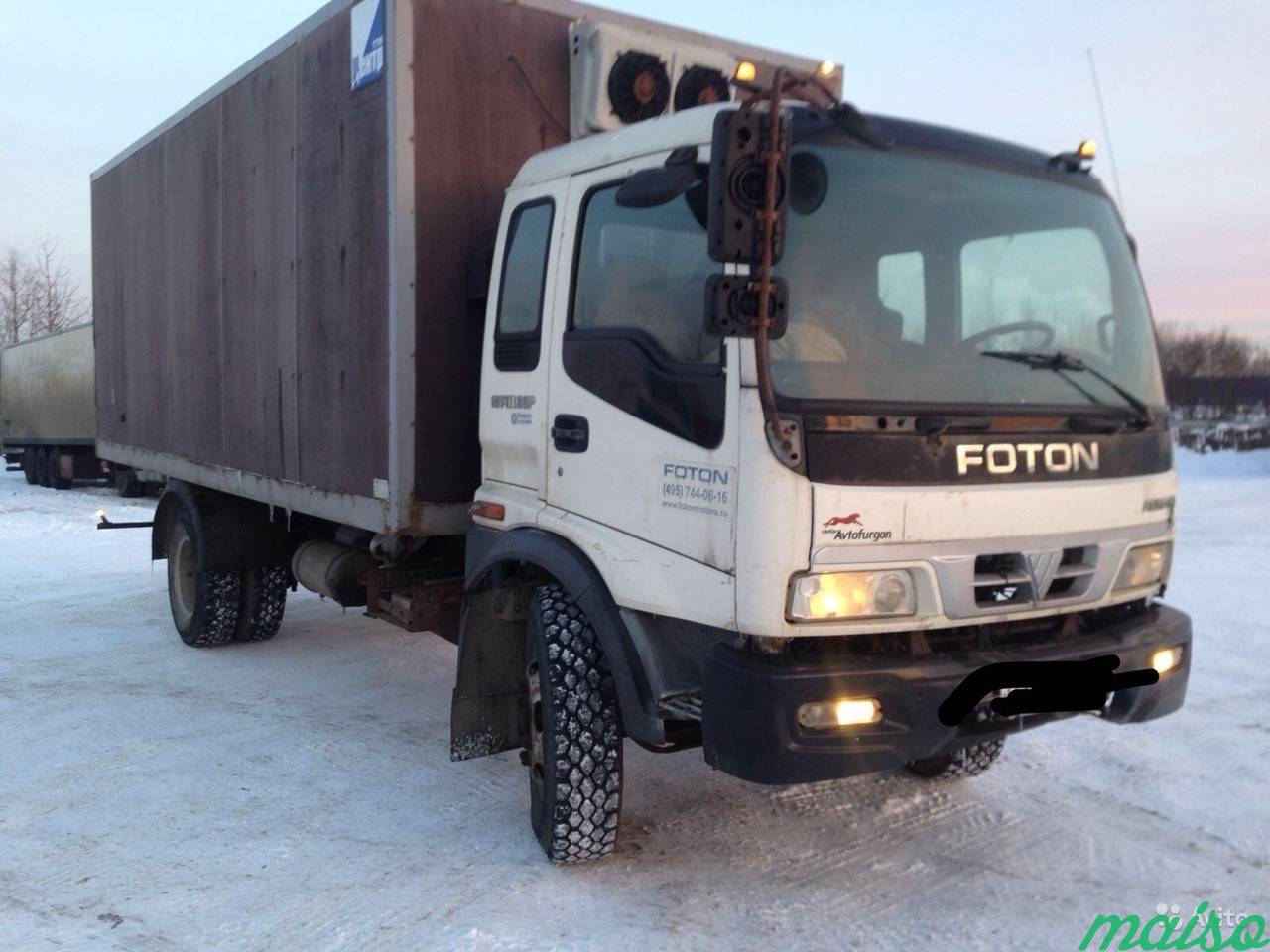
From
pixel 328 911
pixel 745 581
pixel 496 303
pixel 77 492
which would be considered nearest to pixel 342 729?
pixel 328 911

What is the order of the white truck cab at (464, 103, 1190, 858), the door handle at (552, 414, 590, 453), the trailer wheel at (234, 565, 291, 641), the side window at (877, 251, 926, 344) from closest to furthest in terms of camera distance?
the white truck cab at (464, 103, 1190, 858), the side window at (877, 251, 926, 344), the door handle at (552, 414, 590, 453), the trailer wheel at (234, 565, 291, 641)

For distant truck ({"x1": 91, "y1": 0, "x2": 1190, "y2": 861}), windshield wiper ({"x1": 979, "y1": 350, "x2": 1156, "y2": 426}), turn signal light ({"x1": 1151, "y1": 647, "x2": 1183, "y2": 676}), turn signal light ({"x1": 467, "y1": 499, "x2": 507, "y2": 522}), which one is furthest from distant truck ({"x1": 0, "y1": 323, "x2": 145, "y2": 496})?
turn signal light ({"x1": 1151, "y1": 647, "x2": 1183, "y2": 676})

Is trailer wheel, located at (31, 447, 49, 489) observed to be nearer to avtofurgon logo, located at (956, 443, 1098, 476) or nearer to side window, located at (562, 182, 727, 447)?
side window, located at (562, 182, 727, 447)

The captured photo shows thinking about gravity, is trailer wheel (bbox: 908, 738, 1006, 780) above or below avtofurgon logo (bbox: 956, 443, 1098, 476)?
below

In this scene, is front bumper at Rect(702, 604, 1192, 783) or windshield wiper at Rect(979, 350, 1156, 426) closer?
front bumper at Rect(702, 604, 1192, 783)

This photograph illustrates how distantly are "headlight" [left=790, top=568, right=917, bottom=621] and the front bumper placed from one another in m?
0.16

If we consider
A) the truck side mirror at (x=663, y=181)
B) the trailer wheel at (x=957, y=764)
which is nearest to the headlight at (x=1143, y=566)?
the trailer wheel at (x=957, y=764)

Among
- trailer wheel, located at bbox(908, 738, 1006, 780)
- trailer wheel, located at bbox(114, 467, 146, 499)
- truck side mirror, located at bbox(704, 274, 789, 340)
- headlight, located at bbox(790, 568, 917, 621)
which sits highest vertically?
truck side mirror, located at bbox(704, 274, 789, 340)

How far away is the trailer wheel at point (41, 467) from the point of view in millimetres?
25094

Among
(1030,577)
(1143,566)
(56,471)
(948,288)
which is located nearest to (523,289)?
(948,288)

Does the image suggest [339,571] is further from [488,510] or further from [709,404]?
[709,404]

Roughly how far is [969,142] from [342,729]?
4.23 meters

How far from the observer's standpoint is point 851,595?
3201 millimetres

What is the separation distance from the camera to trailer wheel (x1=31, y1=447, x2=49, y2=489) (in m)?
25.1
